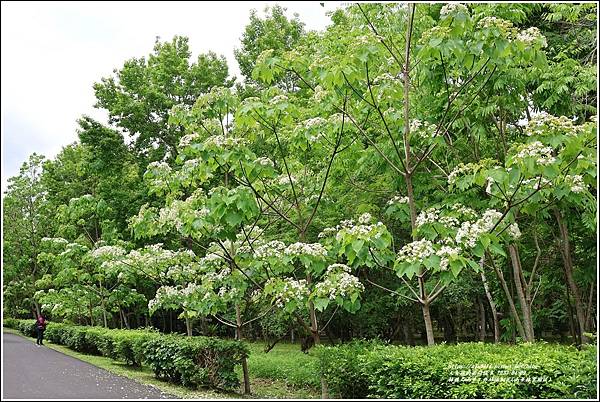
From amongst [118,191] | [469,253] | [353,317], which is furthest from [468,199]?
[118,191]

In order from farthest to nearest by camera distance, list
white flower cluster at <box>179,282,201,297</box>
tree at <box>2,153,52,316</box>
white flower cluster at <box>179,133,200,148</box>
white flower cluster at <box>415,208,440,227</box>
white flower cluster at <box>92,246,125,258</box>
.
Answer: tree at <box>2,153,52,316</box>
white flower cluster at <box>92,246,125,258</box>
white flower cluster at <box>179,282,201,297</box>
white flower cluster at <box>179,133,200,148</box>
white flower cluster at <box>415,208,440,227</box>

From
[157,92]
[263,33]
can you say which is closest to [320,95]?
[157,92]

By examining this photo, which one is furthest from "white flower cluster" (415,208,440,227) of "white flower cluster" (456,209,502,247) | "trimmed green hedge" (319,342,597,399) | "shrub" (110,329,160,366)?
"shrub" (110,329,160,366)

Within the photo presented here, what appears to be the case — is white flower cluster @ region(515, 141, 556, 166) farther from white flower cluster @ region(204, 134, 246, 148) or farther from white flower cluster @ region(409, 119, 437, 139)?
white flower cluster @ region(204, 134, 246, 148)

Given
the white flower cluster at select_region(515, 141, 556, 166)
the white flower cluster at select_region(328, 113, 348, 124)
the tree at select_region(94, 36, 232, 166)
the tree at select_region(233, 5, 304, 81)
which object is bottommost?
the white flower cluster at select_region(515, 141, 556, 166)

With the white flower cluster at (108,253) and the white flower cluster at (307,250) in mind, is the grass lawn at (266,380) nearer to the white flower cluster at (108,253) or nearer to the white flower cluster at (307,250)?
the white flower cluster at (307,250)

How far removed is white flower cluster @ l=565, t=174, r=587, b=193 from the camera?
5.40 metres

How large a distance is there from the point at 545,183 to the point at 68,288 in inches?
741

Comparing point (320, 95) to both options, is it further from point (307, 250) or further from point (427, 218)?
point (427, 218)

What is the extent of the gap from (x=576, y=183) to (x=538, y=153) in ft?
2.10

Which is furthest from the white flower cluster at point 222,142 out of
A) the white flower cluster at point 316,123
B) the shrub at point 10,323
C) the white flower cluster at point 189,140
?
the shrub at point 10,323

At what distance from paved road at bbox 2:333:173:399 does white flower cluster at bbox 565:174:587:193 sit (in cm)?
662

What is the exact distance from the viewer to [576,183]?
18.1 feet

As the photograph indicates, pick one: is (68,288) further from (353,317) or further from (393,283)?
(393,283)
